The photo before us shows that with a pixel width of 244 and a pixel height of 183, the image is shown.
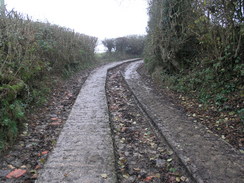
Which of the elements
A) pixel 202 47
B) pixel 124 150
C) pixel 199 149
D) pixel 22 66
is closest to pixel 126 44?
pixel 202 47

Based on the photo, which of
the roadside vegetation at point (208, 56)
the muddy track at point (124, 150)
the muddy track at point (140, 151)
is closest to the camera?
the muddy track at point (124, 150)

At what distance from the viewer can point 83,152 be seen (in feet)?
12.0

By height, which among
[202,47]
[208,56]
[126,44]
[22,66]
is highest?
[126,44]

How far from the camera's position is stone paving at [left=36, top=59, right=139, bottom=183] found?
2987 mm

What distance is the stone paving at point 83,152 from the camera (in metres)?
2.99

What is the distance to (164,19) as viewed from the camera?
9859mm

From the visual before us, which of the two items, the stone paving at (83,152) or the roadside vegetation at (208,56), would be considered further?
the roadside vegetation at (208,56)

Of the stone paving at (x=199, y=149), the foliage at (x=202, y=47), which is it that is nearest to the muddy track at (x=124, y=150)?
the stone paving at (x=199, y=149)

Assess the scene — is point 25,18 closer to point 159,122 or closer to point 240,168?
point 159,122

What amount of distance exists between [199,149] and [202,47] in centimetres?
536

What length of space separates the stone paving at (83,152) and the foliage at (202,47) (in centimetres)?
325

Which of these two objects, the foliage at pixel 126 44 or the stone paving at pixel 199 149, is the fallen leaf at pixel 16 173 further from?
the foliage at pixel 126 44

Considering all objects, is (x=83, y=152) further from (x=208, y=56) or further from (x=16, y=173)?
Answer: (x=208, y=56)

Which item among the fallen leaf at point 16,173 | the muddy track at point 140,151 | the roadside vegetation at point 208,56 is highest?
the roadside vegetation at point 208,56
